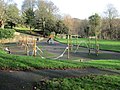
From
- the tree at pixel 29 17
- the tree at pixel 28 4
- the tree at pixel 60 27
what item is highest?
the tree at pixel 28 4

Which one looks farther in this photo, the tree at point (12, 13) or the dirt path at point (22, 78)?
the tree at point (12, 13)

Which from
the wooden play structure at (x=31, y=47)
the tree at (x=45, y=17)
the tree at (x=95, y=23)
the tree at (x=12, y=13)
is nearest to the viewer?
the wooden play structure at (x=31, y=47)

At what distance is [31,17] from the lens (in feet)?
277

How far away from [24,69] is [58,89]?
2.89 metres

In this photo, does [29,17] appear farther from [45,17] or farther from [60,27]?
[60,27]

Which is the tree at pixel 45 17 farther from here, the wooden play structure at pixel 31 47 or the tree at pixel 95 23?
the wooden play structure at pixel 31 47

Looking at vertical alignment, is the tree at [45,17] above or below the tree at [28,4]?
below

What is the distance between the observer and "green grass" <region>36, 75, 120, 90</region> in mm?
7832

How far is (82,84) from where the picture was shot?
8383 mm

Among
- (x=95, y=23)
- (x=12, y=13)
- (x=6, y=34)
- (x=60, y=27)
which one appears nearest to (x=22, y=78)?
(x=6, y=34)

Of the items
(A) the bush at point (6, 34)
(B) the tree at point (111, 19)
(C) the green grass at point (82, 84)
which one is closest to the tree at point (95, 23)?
(B) the tree at point (111, 19)

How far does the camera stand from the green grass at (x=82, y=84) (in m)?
7.83

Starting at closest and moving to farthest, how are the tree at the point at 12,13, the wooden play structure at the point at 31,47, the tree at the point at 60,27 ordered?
the wooden play structure at the point at 31,47 → the tree at the point at 12,13 → the tree at the point at 60,27

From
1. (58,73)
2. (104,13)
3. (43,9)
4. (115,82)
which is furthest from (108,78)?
(104,13)
